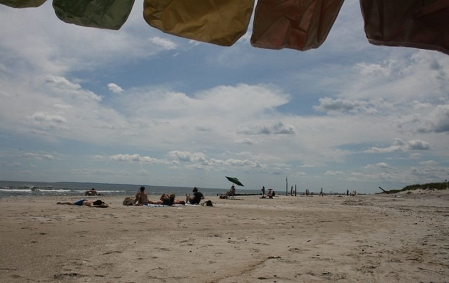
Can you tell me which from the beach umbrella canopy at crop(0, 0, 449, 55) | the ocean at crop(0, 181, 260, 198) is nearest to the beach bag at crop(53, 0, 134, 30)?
the beach umbrella canopy at crop(0, 0, 449, 55)

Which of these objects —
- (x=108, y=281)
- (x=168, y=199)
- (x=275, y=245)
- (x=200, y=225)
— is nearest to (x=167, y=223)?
(x=200, y=225)

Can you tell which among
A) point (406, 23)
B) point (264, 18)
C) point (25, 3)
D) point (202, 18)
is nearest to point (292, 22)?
point (264, 18)

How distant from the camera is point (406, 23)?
1.83 m

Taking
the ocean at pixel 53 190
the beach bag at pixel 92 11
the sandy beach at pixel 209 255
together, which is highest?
the beach bag at pixel 92 11

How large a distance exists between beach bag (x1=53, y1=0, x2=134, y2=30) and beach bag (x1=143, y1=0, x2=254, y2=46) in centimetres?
13

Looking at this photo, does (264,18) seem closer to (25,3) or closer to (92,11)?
(92,11)

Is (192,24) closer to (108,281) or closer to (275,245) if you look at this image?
(108,281)

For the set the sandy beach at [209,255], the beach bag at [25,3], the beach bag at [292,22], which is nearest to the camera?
the beach bag at [25,3]

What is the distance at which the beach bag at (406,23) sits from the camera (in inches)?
71.0

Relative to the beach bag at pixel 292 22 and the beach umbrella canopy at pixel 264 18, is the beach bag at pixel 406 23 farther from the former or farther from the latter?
the beach bag at pixel 292 22

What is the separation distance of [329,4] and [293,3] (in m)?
0.22

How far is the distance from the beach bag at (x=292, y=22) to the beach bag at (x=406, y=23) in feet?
0.66

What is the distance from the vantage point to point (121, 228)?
25.5 ft

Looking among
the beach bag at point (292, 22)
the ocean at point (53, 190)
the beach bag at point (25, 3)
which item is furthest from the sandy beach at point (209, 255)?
the ocean at point (53, 190)
